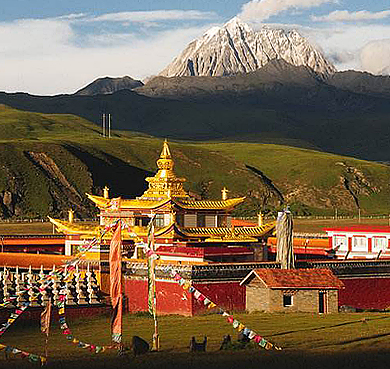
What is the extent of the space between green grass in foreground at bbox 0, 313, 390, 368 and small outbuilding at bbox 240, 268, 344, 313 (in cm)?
161

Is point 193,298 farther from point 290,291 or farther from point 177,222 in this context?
point 177,222

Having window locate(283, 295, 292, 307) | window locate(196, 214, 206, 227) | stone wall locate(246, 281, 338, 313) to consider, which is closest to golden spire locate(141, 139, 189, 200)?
window locate(196, 214, 206, 227)

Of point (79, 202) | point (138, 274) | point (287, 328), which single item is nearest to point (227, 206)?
point (138, 274)

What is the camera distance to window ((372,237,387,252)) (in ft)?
Answer: 234

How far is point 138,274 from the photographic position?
185ft

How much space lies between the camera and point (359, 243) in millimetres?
73688

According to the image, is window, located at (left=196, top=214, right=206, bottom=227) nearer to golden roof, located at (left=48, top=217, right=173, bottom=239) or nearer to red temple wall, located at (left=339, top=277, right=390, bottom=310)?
golden roof, located at (left=48, top=217, right=173, bottom=239)

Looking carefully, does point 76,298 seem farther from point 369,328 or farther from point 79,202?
point 79,202

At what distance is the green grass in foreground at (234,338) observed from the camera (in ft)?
114

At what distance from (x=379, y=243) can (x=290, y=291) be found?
2140 cm

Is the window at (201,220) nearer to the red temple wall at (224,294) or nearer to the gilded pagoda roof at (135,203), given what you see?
the gilded pagoda roof at (135,203)

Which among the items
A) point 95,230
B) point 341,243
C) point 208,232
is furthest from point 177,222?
point 341,243

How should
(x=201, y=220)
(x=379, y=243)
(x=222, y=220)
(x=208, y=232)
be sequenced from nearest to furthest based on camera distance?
(x=208, y=232)
(x=201, y=220)
(x=222, y=220)
(x=379, y=243)

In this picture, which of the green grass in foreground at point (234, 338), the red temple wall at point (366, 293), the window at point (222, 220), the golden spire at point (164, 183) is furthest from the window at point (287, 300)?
the golden spire at point (164, 183)
